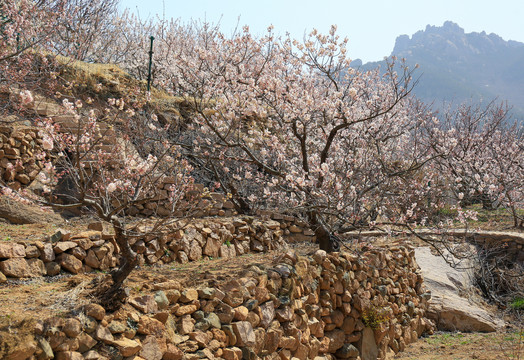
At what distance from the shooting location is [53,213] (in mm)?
7371

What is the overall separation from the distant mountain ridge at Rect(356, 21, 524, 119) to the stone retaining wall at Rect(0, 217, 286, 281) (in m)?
87.3

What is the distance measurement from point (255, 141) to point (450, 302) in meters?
5.16

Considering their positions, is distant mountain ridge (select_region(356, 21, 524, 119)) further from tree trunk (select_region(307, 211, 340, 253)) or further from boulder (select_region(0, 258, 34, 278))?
boulder (select_region(0, 258, 34, 278))

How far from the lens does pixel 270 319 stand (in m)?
4.86

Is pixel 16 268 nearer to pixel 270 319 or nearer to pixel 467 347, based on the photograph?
pixel 270 319

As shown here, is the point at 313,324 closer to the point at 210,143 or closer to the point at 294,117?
the point at 294,117

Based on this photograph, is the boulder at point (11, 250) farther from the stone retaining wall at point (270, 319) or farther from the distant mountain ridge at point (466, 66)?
the distant mountain ridge at point (466, 66)

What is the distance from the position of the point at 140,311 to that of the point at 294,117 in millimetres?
4017

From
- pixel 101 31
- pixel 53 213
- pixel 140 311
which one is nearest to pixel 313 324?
pixel 140 311

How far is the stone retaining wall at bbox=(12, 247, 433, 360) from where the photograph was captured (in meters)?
3.27

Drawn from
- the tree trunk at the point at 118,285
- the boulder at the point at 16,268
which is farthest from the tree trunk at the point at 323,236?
the boulder at the point at 16,268

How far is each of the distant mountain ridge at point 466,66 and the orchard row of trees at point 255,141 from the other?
3158 inches

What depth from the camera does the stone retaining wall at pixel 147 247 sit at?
454cm

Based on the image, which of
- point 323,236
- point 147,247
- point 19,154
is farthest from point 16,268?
point 323,236
